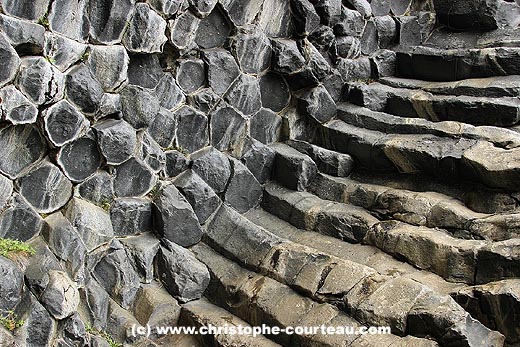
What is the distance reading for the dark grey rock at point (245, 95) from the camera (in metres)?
6.43

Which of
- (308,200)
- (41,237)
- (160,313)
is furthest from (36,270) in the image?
(308,200)

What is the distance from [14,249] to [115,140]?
3.70 ft

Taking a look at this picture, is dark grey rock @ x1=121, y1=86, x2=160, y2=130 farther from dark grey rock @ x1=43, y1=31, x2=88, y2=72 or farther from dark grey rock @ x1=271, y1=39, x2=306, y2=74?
dark grey rock @ x1=271, y1=39, x2=306, y2=74

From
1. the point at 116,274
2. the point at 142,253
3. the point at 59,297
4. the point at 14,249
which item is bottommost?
the point at 116,274

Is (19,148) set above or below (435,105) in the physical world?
below

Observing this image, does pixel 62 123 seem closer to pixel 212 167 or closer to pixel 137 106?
pixel 137 106

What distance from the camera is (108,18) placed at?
531 cm

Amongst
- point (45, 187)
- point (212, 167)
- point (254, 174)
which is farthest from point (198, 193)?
point (45, 187)

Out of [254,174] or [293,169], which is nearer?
[293,169]

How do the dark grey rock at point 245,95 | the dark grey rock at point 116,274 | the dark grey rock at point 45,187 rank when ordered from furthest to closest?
1. the dark grey rock at point 245,95
2. the dark grey rock at point 116,274
3. the dark grey rock at point 45,187

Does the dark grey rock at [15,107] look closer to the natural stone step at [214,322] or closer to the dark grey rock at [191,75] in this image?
the dark grey rock at [191,75]

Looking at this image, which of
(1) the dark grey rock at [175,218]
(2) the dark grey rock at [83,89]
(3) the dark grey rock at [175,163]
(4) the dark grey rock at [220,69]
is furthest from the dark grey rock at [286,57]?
(2) the dark grey rock at [83,89]

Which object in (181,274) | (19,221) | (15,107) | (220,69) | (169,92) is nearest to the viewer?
(15,107)

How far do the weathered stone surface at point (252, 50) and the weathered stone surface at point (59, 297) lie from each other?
2.58 m
